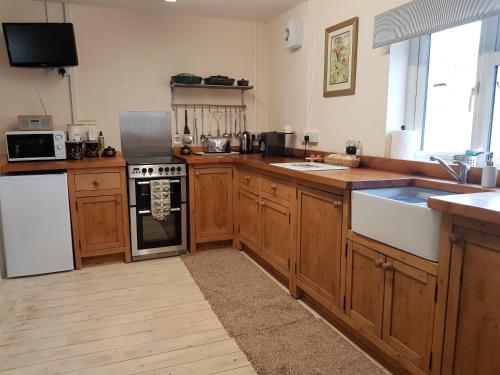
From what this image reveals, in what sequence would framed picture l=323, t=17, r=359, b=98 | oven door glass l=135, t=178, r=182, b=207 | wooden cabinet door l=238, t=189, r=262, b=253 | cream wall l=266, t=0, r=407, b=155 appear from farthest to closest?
oven door glass l=135, t=178, r=182, b=207, wooden cabinet door l=238, t=189, r=262, b=253, framed picture l=323, t=17, r=359, b=98, cream wall l=266, t=0, r=407, b=155

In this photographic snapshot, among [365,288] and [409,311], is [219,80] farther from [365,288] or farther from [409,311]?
[409,311]

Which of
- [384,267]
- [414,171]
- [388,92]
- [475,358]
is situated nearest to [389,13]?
[388,92]

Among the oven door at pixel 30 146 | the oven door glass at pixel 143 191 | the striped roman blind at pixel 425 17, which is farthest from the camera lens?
the oven door glass at pixel 143 191

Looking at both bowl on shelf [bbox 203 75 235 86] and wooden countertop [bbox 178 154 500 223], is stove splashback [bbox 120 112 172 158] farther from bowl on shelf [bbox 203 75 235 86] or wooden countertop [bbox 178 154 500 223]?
wooden countertop [bbox 178 154 500 223]

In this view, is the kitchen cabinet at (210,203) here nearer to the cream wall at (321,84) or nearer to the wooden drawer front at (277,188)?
the wooden drawer front at (277,188)

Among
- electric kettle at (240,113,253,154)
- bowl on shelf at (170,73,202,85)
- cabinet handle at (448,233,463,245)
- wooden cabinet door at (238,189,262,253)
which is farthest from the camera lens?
electric kettle at (240,113,253,154)

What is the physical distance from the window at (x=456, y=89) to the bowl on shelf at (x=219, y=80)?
1.89m

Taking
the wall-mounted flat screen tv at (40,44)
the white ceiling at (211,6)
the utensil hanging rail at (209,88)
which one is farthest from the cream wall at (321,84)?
the wall-mounted flat screen tv at (40,44)

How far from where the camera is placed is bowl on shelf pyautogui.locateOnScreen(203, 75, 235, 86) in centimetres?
378

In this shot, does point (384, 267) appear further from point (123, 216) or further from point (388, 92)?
point (123, 216)

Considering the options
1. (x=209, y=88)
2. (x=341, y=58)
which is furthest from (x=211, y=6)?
(x=341, y=58)

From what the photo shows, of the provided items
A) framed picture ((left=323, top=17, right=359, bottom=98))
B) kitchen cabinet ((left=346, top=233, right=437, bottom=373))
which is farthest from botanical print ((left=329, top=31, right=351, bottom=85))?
kitchen cabinet ((left=346, top=233, right=437, bottom=373))

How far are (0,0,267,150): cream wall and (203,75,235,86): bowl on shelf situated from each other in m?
0.17

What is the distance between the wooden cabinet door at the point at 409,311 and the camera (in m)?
1.54
